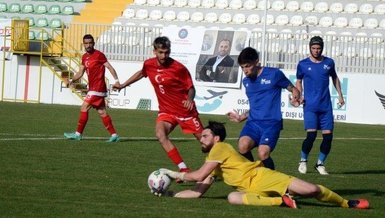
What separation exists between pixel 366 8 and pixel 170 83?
2709 cm

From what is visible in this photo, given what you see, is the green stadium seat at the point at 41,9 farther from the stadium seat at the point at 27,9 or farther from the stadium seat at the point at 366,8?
the stadium seat at the point at 366,8

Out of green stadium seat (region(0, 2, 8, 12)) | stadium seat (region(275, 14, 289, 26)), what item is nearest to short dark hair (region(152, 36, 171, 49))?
stadium seat (region(275, 14, 289, 26))

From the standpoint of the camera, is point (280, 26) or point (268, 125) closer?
point (268, 125)

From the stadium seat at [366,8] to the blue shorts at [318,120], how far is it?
24.7 m

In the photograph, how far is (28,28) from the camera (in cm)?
3981

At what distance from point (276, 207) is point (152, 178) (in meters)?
1.57

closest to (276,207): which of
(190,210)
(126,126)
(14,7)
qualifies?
(190,210)

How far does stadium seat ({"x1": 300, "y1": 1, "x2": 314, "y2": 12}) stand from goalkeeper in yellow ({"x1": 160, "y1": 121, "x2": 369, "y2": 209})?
3050cm

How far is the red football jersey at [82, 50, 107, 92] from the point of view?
73.0 feet

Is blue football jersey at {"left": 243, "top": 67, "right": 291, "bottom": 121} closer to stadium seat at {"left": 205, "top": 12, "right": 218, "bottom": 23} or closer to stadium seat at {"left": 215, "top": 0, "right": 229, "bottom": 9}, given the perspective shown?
stadium seat at {"left": 205, "top": 12, "right": 218, "bottom": 23}

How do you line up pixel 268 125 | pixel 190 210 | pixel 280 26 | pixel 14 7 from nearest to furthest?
pixel 190 210 → pixel 268 125 → pixel 280 26 → pixel 14 7

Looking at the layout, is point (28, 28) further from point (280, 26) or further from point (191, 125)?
point (191, 125)

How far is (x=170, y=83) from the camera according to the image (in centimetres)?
1537

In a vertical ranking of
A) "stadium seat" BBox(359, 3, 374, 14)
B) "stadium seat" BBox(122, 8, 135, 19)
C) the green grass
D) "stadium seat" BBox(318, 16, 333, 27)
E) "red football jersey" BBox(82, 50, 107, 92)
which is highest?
"stadium seat" BBox(359, 3, 374, 14)
